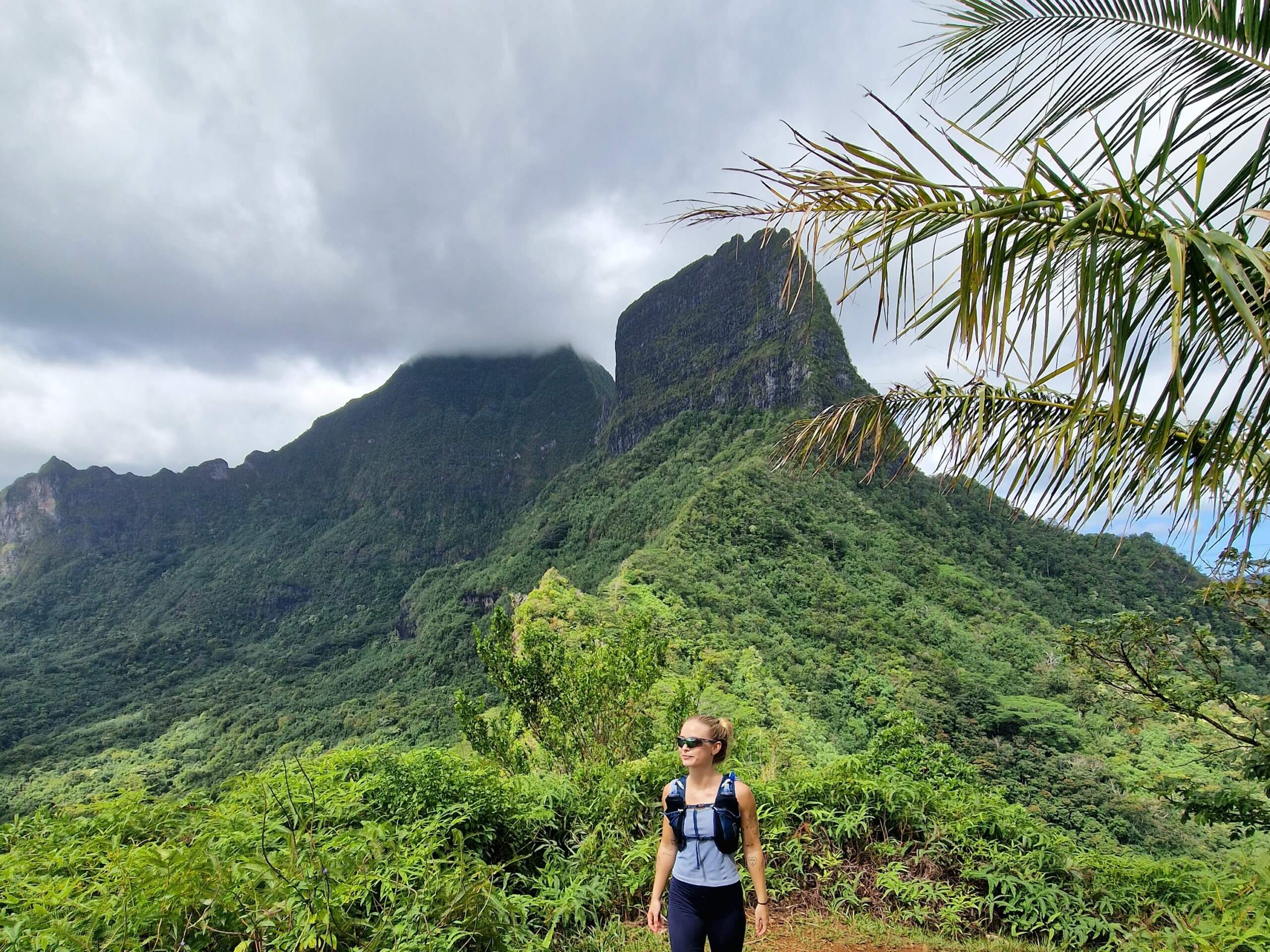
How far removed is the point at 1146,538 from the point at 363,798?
39.4 m

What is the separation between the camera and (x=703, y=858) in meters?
2.09

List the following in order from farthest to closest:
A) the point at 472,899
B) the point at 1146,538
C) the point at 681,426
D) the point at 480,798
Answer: the point at 681,426 → the point at 1146,538 → the point at 480,798 → the point at 472,899

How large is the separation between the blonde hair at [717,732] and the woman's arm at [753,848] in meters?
0.11

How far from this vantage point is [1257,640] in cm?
381

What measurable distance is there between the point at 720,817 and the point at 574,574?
33260 mm

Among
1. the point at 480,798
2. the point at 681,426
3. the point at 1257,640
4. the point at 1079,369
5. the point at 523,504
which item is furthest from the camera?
the point at 523,504

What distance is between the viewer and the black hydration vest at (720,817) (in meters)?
2.08

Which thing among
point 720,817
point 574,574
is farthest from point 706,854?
point 574,574

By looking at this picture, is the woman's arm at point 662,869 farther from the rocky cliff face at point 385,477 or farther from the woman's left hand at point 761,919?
the rocky cliff face at point 385,477

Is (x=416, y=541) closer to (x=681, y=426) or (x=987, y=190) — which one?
(x=681, y=426)

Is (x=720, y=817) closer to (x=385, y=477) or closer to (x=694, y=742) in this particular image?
(x=694, y=742)

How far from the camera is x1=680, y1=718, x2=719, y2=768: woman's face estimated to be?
2.16m

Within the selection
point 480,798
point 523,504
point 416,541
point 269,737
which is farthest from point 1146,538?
point 416,541

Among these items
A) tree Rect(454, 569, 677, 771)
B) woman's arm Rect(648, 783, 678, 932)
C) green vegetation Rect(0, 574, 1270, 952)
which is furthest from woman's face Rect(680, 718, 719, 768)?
tree Rect(454, 569, 677, 771)
